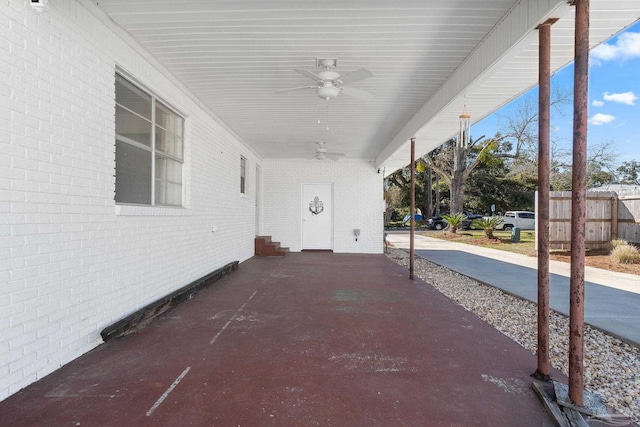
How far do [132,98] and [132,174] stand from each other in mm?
894

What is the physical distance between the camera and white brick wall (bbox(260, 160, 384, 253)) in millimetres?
11422

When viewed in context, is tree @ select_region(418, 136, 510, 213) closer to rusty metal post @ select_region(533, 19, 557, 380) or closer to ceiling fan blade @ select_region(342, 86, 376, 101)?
ceiling fan blade @ select_region(342, 86, 376, 101)

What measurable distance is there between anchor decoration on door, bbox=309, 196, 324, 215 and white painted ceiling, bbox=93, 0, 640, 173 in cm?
544

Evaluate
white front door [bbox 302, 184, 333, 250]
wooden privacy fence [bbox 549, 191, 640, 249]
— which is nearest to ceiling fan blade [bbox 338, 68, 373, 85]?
white front door [bbox 302, 184, 333, 250]

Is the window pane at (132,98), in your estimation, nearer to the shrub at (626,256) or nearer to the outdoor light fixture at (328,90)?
the outdoor light fixture at (328,90)

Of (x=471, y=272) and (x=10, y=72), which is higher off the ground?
(x=10, y=72)

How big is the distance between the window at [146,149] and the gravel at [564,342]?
4.42 metres

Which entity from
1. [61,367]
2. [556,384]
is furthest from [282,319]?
[556,384]

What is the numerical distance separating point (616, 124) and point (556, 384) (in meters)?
26.8

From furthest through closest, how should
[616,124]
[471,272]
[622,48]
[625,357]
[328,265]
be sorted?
[616,124] → [622,48] → [328,265] → [471,272] → [625,357]

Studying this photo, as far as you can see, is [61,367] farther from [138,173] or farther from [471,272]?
[471,272]

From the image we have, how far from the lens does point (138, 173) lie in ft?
13.6

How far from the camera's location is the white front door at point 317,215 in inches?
454

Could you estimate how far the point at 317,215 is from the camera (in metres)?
11.6
